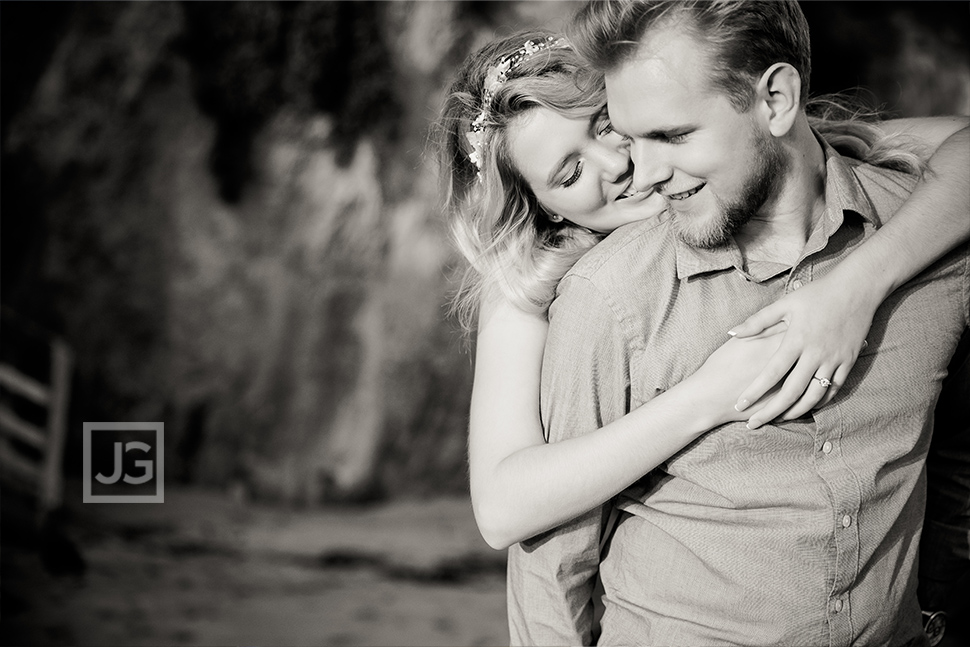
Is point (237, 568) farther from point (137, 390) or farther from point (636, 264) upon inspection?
point (636, 264)

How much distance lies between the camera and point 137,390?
3811 mm

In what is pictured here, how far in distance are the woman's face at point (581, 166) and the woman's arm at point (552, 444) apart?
23cm

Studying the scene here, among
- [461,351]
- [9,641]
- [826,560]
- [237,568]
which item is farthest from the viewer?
[461,351]

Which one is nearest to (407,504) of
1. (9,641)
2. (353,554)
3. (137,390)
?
(353,554)

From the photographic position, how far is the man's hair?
115 cm

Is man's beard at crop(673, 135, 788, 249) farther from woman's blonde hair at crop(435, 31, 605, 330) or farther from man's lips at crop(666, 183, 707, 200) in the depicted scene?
woman's blonde hair at crop(435, 31, 605, 330)

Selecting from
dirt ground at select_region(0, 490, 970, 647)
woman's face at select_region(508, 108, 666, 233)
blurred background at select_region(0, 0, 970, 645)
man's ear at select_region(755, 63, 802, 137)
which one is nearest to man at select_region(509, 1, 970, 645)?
man's ear at select_region(755, 63, 802, 137)

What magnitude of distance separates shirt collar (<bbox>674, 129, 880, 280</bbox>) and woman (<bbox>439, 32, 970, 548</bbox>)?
2.5 inches

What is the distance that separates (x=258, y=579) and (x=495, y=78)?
272cm

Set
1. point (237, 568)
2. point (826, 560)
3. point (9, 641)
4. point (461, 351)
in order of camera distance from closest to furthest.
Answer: point (826, 560) < point (9, 641) < point (237, 568) < point (461, 351)

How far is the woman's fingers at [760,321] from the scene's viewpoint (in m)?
1.13

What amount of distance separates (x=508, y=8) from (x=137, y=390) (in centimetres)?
235

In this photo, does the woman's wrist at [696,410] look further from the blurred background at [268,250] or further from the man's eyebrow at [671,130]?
the blurred background at [268,250]

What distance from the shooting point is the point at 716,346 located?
A: 121 centimetres
